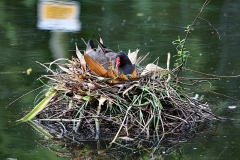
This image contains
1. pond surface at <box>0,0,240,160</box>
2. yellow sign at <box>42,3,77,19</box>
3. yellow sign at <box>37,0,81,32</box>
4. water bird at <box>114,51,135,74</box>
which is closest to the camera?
pond surface at <box>0,0,240,160</box>

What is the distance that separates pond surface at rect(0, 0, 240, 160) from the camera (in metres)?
5.08

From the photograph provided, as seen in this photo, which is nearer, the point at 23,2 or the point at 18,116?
the point at 18,116

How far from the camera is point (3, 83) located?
664 cm

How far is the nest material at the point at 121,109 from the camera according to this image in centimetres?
521

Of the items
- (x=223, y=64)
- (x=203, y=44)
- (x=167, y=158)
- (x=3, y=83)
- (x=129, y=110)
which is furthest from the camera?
(x=203, y=44)

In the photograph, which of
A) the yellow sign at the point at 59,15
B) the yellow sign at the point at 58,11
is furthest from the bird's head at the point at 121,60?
the yellow sign at the point at 58,11

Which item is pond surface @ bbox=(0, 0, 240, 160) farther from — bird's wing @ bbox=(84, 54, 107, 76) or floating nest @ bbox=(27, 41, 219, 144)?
bird's wing @ bbox=(84, 54, 107, 76)

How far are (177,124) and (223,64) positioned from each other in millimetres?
2650

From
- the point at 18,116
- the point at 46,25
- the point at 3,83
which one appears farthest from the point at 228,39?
the point at 18,116

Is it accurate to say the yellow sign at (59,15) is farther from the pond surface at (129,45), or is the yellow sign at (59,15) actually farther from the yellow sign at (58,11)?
the pond surface at (129,45)

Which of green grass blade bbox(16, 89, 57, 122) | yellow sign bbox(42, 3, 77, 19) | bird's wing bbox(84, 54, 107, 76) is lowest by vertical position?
yellow sign bbox(42, 3, 77, 19)

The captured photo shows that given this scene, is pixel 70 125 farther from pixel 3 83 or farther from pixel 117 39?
pixel 117 39

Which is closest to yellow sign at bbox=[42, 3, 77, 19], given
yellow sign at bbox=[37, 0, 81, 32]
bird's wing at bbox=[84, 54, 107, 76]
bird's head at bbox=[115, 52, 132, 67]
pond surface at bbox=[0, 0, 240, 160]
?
yellow sign at bbox=[37, 0, 81, 32]

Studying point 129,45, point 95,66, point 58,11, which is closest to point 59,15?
point 58,11
